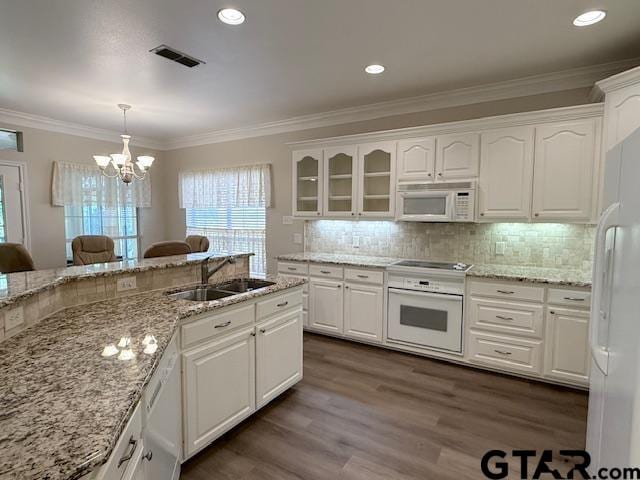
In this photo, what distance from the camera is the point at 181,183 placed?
5941 millimetres

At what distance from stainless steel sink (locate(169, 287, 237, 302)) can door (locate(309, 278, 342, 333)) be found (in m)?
1.50

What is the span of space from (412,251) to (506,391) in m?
1.67

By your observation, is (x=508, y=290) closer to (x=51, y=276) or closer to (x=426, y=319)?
(x=426, y=319)

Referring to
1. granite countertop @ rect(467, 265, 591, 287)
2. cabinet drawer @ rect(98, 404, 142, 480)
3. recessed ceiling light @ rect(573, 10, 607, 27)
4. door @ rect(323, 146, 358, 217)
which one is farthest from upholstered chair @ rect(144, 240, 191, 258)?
recessed ceiling light @ rect(573, 10, 607, 27)

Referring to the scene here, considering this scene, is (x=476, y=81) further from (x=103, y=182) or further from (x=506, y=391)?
(x=103, y=182)

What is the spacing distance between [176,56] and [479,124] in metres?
2.74

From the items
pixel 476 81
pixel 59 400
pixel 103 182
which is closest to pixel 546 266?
pixel 476 81

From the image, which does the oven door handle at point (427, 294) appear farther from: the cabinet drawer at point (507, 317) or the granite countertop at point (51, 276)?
the granite countertop at point (51, 276)

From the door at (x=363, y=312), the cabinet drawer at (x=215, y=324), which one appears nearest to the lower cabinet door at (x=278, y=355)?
the cabinet drawer at (x=215, y=324)

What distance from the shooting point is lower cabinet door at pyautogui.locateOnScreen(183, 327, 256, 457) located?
1.89 m

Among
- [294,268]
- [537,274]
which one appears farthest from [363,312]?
[537,274]

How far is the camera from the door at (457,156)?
329 centimetres

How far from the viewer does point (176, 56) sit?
2.75 metres

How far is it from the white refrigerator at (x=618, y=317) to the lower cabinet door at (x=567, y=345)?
4.29 ft
